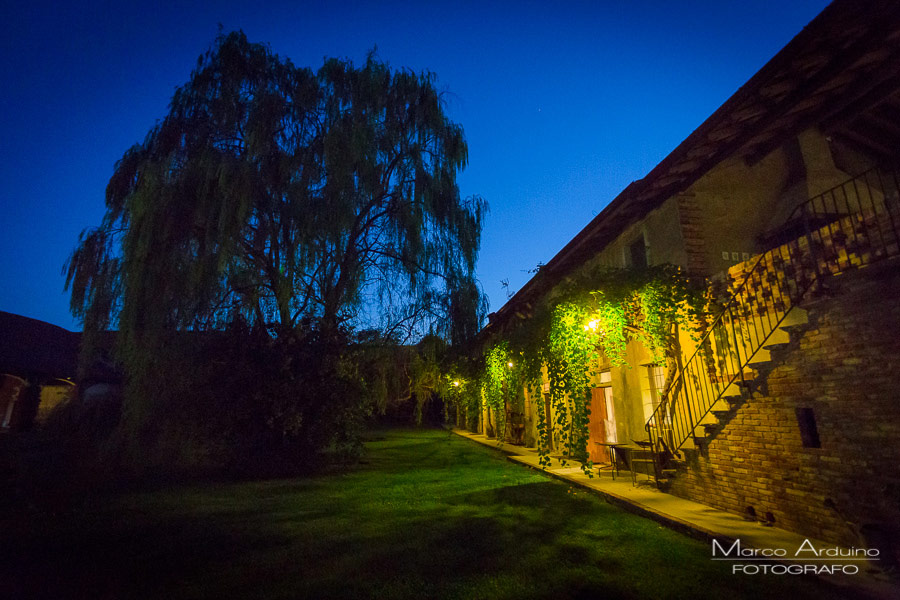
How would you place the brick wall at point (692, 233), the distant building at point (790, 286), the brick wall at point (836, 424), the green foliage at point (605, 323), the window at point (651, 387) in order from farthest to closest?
the window at point (651, 387)
the brick wall at point (692, 233)
the green foliage at point (605, 323)
the distant building at point (790, 286)
the brick wall at point (836, 424)

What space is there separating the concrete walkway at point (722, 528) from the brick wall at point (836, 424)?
25 cm

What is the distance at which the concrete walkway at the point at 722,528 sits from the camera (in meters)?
3.52

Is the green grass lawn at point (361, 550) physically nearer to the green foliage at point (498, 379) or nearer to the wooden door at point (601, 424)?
the wooden door at point (601, 424)

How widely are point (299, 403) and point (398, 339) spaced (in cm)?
337

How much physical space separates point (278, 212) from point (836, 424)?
9972mm

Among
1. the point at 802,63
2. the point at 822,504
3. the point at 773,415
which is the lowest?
the point at 822,504

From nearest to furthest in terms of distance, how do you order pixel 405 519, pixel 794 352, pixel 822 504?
pixel 822 504 < pixel 794 352 < pixel 405 519

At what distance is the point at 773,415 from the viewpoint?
503 centimetres

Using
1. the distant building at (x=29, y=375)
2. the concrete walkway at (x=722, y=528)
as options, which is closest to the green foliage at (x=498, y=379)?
the concrete walkway at (x=722, y=528)

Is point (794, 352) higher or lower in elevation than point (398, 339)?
lower

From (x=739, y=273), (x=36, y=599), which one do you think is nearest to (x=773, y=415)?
(x=739, y=273)

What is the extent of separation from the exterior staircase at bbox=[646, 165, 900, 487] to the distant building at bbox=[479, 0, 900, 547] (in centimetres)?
2

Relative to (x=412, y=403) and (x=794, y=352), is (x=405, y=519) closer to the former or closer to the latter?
(x=794, y=352)

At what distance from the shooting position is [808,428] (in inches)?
185
